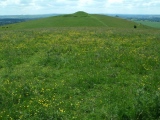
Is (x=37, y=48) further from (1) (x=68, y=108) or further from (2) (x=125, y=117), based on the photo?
(2) (x=125, y=117)

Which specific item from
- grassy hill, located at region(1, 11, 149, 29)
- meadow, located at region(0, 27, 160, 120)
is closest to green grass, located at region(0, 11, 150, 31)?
grassy hill, located at region(1, 11, 149, 29)

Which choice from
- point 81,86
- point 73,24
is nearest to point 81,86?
point 81,86

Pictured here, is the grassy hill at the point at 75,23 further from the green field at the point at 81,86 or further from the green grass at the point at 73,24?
the green field at the point at 81,86

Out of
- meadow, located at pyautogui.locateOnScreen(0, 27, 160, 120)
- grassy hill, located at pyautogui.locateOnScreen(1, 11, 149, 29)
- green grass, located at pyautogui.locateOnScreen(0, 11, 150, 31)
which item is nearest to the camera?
meadow, located at pyautogui.locateOnScreen(0, 27, 160, 120)

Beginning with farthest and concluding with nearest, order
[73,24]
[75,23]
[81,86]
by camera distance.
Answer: [75,23]
[73,24]
[81,86]

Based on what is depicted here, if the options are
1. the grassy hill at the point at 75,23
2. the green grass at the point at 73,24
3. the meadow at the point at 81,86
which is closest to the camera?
the meadow at the point at 81,86

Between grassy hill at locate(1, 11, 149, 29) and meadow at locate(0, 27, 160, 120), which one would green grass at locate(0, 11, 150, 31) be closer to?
grassy hill at locate(1, 11, 149, 29)

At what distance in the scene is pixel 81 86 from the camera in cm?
1137

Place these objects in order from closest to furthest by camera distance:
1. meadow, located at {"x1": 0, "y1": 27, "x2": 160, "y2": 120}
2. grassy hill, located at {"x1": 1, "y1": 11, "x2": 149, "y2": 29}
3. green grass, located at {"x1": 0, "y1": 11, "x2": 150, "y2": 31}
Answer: meadow, located at {"x1": 0, "y1": 27, "x2": 160, "y2": 120}, green grass, located at {"x1": 0, "y1": 11, "x2": 150, "y2": 31}, grassy hill, located at {"x1": 1, "y1": 11, "x2": 149, "y2": 29}

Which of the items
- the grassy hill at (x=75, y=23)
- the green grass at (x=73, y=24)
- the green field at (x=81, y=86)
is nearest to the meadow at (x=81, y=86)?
the green field at (x=81, y=86)

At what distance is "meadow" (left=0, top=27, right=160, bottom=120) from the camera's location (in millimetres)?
8367

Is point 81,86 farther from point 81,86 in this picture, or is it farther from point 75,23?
point 75,23

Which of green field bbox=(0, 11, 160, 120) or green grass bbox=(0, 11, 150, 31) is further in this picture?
green grass bbox=(0, 11, 150, 31)

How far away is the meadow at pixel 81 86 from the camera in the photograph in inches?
329
